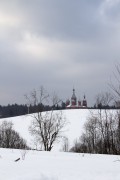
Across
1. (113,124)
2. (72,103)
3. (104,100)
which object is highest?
(72,103)

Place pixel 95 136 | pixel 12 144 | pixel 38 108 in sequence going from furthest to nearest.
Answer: pixel 12 144, pixel 95 136, pixel 38 108

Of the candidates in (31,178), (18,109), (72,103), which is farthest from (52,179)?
(72,103)

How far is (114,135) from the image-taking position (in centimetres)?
4769

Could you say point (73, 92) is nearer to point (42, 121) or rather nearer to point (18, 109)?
point (18, 109)

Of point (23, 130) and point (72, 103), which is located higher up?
point (72, 103)

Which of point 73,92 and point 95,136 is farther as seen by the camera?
point 73,92

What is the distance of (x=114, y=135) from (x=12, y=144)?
2803cm

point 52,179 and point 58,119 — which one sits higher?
point 58,119

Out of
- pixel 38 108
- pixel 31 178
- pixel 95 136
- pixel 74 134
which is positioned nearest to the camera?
pixel 31 178

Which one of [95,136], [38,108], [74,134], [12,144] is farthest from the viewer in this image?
[74,134]

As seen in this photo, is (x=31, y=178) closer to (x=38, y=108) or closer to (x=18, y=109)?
(x=38, y=108)

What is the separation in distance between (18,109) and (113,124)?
116771 mm

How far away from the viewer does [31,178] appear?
27.9 feet

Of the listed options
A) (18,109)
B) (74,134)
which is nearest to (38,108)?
(74,134)
